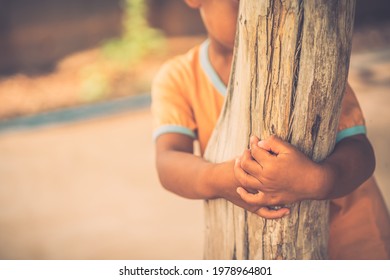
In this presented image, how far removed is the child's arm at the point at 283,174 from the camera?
0.85m

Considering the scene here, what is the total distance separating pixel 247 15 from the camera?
33.6 inches

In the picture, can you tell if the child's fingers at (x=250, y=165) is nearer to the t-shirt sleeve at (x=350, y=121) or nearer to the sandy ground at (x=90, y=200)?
the t-shirt sleeve at (x=350, y=121)

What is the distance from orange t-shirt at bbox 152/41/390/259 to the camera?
117 cm

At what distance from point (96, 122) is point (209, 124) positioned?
3.03 metres

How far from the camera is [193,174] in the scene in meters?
1.03

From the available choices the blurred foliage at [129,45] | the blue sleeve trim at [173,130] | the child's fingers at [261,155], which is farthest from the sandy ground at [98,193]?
the child's fingers at [261,155]

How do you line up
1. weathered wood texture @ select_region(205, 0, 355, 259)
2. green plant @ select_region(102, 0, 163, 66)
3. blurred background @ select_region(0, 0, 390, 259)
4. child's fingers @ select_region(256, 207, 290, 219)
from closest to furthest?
weathered wood texture @ select_region(205, 0, 355, 259), child's fingers @ select_region(256, 207, 290, 219), blurred background @ select_region(0, 0, 390, 259), green plant @ select_region(102, 0, 163, 66)

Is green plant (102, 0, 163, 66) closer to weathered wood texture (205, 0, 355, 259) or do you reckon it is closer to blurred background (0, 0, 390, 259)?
blurred background (0, 0, 390, 259)

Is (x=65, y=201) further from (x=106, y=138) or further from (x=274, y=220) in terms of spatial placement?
(x=274, y=220)

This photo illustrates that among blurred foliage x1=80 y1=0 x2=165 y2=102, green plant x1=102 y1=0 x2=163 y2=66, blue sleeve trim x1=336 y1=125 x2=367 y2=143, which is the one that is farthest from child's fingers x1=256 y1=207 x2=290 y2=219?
green plant x1=102 y1=0 x2=163 y2=66

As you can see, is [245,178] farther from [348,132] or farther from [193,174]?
[348,132]

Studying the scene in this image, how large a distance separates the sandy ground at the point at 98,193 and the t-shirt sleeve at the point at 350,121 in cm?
150

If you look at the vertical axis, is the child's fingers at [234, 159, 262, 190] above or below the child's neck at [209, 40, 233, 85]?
below

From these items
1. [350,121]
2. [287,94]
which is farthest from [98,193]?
[287,94]
